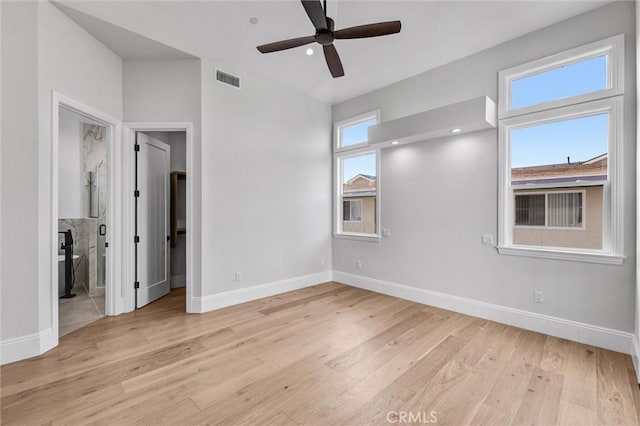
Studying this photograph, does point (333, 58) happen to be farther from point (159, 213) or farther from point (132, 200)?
point (159, 213)

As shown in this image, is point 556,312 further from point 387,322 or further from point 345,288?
point 345,288

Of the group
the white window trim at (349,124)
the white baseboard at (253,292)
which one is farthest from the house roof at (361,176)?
the white baseboard at (253,292)

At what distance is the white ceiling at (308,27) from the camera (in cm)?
287

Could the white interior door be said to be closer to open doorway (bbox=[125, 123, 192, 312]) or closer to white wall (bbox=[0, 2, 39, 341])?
open doorway (bbox=[125, 123, 192, 312])

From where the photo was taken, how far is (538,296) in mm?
3246

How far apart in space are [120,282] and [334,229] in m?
3.45

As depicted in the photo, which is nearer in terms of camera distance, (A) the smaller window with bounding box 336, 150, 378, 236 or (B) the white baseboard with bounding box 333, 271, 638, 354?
(B) the white baseboard with bounding box 333, 271, 638, 354

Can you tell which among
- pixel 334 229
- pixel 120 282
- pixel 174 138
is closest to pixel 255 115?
pixel 174 138

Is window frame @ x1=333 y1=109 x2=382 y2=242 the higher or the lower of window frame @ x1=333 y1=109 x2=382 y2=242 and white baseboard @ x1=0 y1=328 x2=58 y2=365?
the higher

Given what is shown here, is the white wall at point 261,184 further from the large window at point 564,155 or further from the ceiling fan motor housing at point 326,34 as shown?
the large window at point 564,155

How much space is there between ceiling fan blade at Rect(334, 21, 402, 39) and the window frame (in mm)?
2322

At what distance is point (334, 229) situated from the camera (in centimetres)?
554

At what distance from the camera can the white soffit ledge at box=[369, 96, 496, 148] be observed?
11.0 ft

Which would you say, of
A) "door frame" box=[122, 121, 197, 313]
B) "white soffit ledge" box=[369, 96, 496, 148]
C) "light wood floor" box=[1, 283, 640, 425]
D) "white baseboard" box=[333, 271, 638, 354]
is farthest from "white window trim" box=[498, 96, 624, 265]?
"door frame" box=[122, 121, 197, 313]
